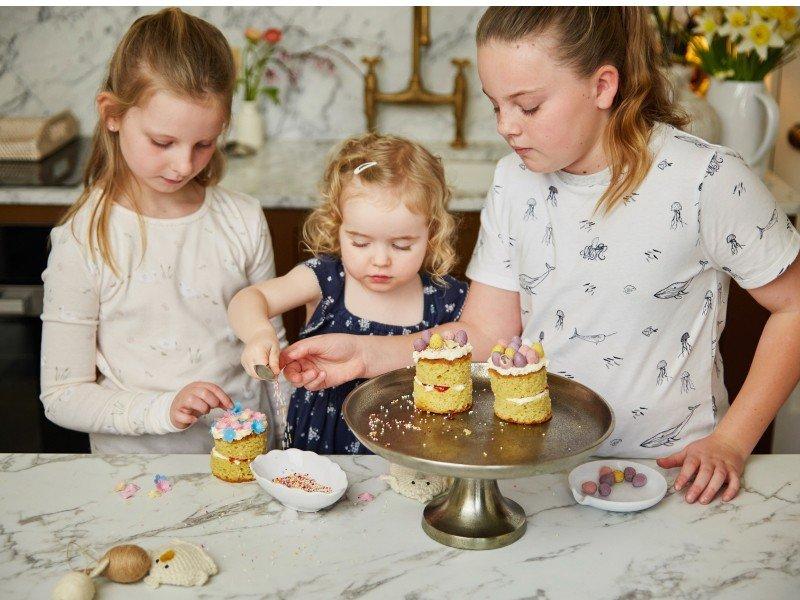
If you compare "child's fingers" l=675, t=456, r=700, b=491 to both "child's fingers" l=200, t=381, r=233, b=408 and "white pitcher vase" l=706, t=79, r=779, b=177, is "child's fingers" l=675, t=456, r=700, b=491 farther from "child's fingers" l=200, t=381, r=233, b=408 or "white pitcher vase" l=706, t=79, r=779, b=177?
"white pitcher vase" l=706, t=79, r=779, b=177

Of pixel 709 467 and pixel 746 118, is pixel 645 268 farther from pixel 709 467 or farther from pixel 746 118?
pixel 746 118

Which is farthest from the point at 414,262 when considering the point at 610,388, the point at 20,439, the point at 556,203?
the point at 20,439

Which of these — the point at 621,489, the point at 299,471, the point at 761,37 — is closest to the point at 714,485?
the point at 621,489

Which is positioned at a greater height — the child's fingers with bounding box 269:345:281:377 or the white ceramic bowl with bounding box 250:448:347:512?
the child's fingers with bounding box 269:345:281:377

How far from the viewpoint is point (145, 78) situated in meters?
1.68

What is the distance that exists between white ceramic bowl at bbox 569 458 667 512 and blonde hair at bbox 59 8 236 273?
905 mm

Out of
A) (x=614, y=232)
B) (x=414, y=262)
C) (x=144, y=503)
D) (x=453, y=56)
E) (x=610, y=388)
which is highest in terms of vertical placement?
(x=453, y=56)

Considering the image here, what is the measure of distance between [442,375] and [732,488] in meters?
0.45

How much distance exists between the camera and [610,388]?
5.40ft

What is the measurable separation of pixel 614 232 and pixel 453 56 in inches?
68.4

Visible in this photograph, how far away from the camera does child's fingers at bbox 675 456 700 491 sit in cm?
141

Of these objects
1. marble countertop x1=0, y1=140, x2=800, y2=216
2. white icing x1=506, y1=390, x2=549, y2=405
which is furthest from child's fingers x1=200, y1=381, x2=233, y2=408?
marble countertop x1=0, y1=140, x2=800, y2=216

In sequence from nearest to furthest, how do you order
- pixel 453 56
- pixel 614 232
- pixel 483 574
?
1. pixel 483 574
2. pixel 614 232
3. pixel 453 56

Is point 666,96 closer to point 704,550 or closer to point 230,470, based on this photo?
point 704,550
